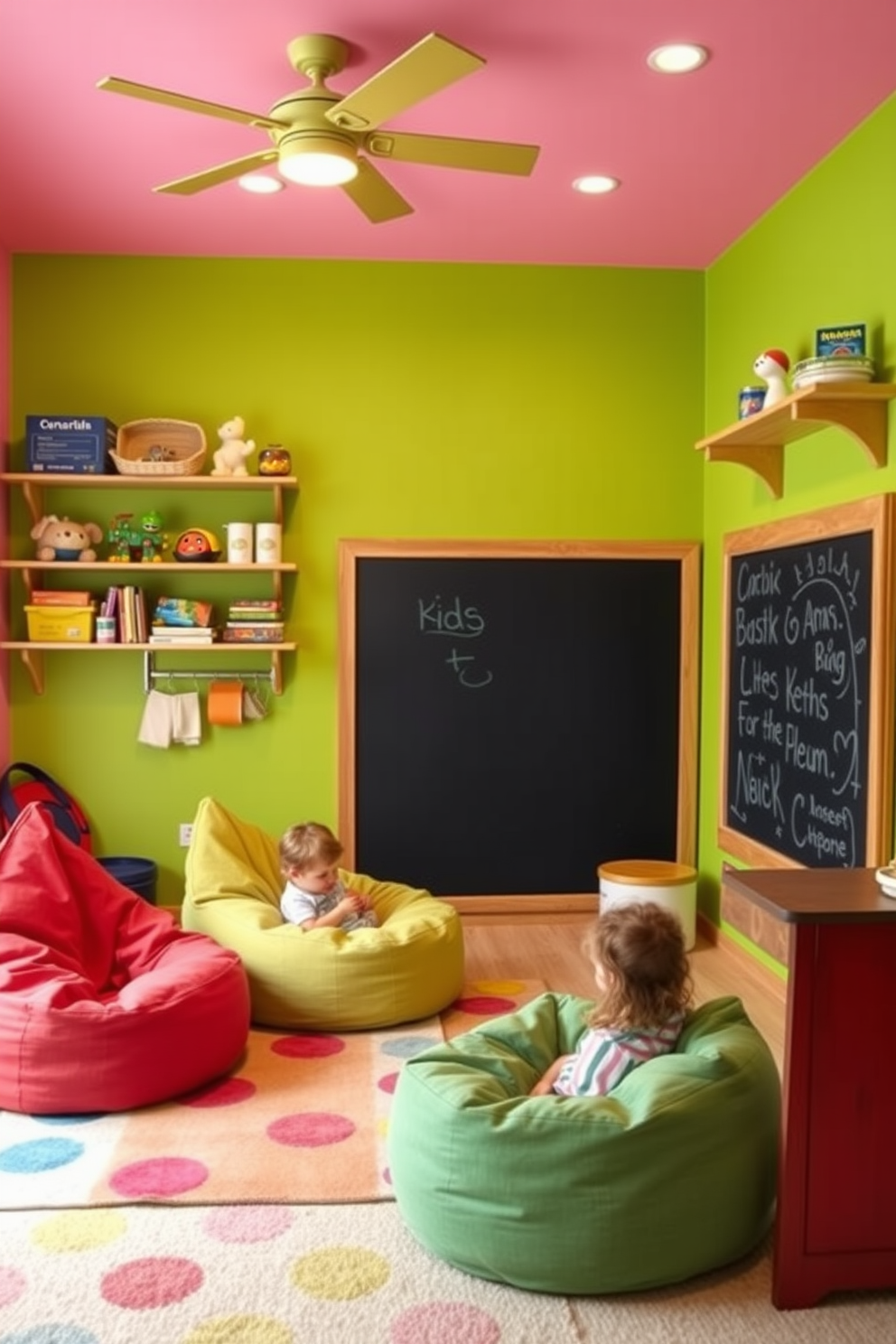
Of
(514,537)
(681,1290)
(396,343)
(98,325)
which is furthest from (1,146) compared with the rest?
(681,1290)

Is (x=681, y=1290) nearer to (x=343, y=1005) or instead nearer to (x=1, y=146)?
(x=343, y=1005)

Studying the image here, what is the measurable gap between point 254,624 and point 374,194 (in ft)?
6.48

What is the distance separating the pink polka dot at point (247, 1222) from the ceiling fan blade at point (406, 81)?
8.12 feet

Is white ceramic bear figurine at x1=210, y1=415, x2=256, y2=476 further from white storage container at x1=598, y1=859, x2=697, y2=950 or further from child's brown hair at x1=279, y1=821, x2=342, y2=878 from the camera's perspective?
white storage container at x1=598, y1=859, x2=697, y2=950

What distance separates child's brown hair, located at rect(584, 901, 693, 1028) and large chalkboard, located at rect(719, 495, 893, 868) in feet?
3.78

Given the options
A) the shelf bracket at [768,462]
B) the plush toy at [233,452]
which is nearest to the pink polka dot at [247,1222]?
the shelf bracket at [768,462]

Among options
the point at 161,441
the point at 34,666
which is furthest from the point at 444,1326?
the point at 161,441

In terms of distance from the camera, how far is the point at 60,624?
4.82m

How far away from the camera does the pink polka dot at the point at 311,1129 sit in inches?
115

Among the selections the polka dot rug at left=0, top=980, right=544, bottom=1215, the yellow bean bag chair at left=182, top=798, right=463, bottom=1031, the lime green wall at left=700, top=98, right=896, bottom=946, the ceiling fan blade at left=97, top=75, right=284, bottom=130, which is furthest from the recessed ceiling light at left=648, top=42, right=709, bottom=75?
the polka dot rug at left=0, top=980, right=544, bottom=1215

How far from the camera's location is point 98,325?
4.98m

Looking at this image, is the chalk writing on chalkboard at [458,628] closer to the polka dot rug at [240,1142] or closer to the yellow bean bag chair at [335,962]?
the yellow bean bag chair at [335,962]

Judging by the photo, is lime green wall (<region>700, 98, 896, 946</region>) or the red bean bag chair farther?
lime green wall (<region>700, 98, 896, 946</region>)

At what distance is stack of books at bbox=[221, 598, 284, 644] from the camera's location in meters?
4.91
